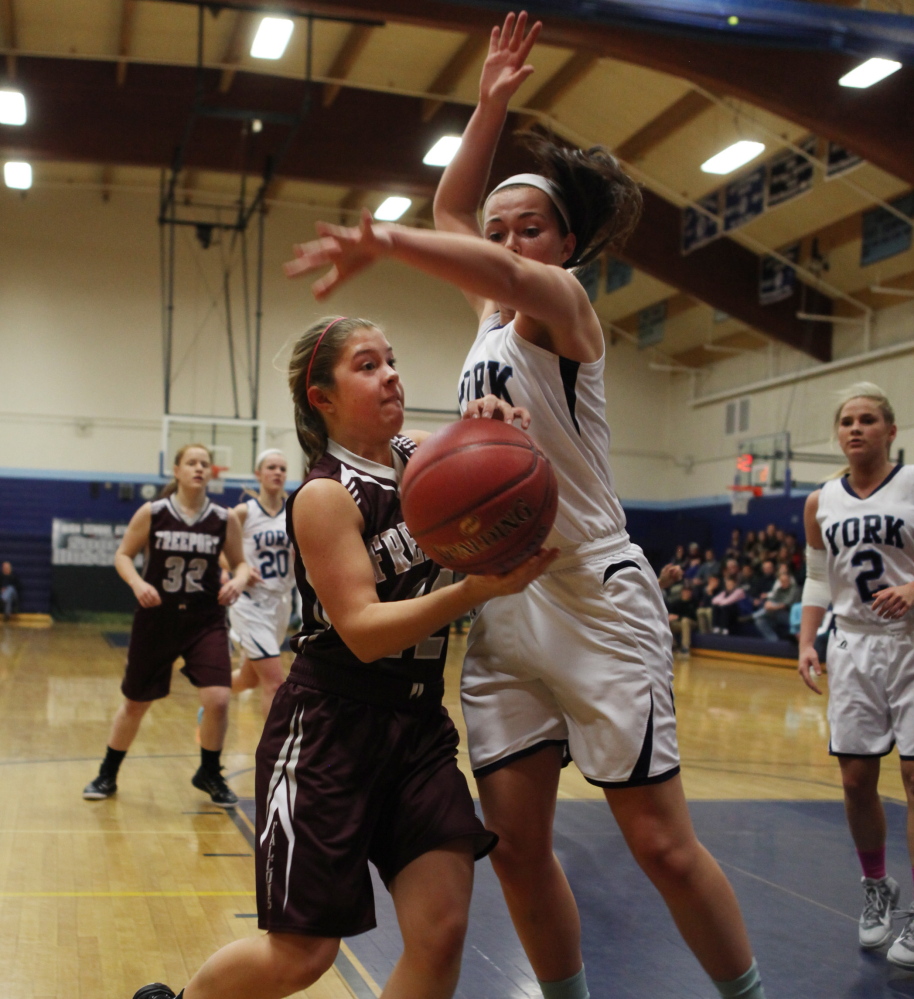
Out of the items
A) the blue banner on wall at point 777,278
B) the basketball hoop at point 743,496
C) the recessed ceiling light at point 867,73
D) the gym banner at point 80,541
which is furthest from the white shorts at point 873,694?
the gym banner at point 80,541

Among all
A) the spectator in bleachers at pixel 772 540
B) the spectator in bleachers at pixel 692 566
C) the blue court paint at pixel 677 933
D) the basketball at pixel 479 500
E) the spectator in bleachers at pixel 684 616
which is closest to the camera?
the basketball at pixel 479 500

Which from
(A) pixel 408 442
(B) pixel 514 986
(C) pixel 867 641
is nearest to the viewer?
(A) pixel 408 442

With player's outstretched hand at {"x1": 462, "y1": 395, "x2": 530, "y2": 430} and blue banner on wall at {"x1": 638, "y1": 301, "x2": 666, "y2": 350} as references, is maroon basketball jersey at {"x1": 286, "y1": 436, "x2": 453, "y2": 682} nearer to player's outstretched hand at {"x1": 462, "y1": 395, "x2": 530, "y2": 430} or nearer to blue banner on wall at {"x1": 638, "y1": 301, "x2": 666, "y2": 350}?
player's outstretched hand at {"x1": 462, "y1": 395, "x2": 530, "y2": 430}

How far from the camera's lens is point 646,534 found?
74.9 feet

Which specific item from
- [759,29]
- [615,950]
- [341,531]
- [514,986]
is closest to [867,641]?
[615,950]

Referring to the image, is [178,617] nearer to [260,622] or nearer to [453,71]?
[260,622]

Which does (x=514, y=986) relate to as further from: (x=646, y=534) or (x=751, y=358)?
(x=646, y=534)

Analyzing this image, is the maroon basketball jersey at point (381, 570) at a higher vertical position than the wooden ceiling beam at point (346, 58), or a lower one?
lower

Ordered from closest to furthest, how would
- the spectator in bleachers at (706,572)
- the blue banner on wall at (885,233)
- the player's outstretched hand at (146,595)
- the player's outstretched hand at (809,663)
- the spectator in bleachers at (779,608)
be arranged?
the player's outstretched hand at (809,663) → the player's outstretched hand at (146,595) → the blue banner on wall at (885,233) → the spectator in bleachers at (779,608) → the spectator in bleachers at (706,572)

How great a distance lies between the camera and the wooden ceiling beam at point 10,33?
1321 centimetres

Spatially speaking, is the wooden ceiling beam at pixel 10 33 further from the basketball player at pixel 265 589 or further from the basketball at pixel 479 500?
the basketball at pixel 479 500

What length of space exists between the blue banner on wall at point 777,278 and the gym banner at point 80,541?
37.3 feet

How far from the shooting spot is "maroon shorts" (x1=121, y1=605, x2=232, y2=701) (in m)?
5.29

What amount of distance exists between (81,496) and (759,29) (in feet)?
48.1
